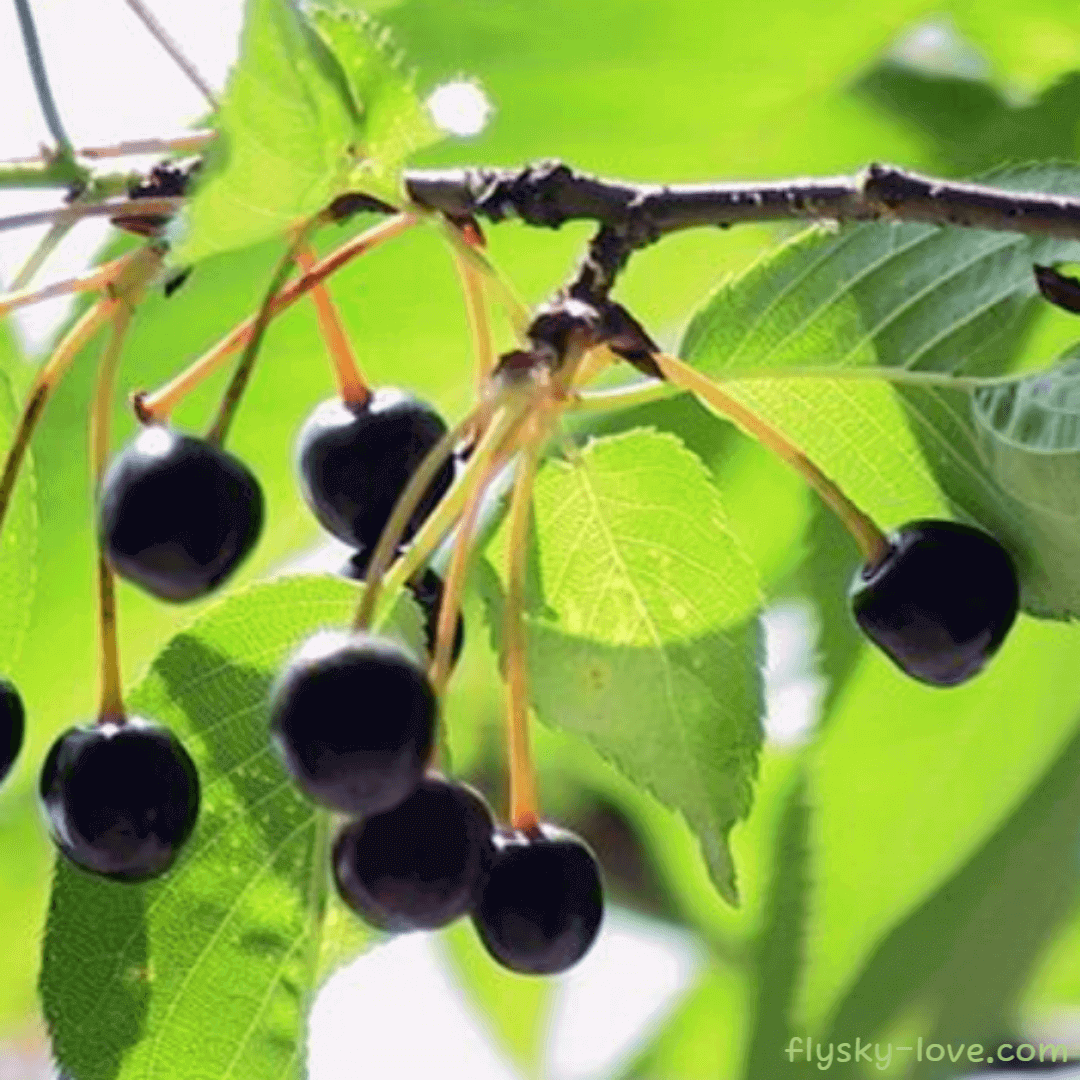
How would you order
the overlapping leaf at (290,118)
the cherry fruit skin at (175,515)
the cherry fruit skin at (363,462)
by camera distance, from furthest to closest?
the cherry fruit skin at (363,462) < the cherry fruit skin at (175,515) < the overlapping leaf at (290,118)

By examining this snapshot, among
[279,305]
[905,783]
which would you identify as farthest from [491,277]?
[905,783]

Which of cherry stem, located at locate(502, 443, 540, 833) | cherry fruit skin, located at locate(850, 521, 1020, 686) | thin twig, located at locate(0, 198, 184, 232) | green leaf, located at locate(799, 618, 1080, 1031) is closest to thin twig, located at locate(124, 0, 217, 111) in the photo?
thin twig, located at locate(0, 198, 184, 232)

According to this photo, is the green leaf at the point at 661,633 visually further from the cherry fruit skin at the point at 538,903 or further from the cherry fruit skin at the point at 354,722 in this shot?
the cherry fruit skin at the point at 354,722

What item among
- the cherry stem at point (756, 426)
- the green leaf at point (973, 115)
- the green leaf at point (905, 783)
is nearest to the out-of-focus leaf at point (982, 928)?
the green leaf at point (905, 783)

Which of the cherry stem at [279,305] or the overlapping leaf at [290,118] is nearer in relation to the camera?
the overlapping leaf at [290,118]

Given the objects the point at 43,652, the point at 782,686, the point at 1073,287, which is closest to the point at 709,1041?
the point at 782,686

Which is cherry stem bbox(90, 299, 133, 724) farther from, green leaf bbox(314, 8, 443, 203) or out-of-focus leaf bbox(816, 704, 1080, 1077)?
out-of-focus leaf bbox(816, 704, 1080, 1077)

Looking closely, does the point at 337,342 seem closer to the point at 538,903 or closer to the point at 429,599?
the point at 429,599
